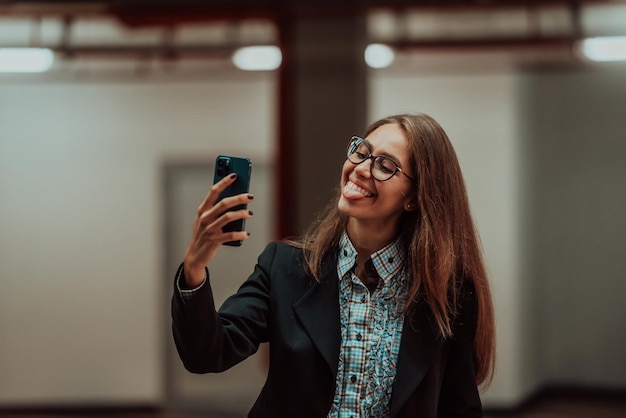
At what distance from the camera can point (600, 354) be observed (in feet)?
21.1

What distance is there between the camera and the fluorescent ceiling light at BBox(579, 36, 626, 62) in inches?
212

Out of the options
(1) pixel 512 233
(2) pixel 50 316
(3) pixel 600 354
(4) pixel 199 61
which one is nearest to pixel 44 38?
(4) pixel 199 61

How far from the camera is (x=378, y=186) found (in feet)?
5.11

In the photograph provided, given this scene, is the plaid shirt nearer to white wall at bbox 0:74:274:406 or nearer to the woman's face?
the woman's face

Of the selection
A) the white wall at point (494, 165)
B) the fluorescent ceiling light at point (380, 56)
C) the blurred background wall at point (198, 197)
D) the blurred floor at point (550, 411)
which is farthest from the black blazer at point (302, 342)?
the blurred floor at point (550, 411)

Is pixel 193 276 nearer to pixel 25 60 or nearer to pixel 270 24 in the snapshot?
pixel 270 24

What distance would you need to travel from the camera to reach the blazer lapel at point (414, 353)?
1.53 meters

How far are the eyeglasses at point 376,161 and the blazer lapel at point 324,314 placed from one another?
0.74 ft

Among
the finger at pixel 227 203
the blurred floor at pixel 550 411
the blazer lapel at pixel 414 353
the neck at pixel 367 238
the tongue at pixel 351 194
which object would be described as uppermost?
the tongue at pixel 351 194

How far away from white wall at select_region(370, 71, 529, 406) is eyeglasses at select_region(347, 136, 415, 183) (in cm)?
456

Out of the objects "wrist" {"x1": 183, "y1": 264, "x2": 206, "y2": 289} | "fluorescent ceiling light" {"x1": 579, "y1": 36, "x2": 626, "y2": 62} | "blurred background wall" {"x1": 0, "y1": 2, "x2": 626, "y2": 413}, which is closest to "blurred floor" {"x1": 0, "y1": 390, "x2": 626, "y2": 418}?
"blurred background wall" {"x1": 0, "y1": 2, "x2": 626, "y2": 413}

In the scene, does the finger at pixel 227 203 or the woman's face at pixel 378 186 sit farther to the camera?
the woman's face at pixel 378 186

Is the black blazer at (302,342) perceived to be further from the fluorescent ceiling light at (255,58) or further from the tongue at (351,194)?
the fluorescent ceiling light at (255,58)

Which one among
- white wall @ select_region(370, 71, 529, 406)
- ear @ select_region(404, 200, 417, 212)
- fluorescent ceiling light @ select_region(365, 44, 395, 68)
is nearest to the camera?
ear @ select_region(404, 200, 417, 212)
